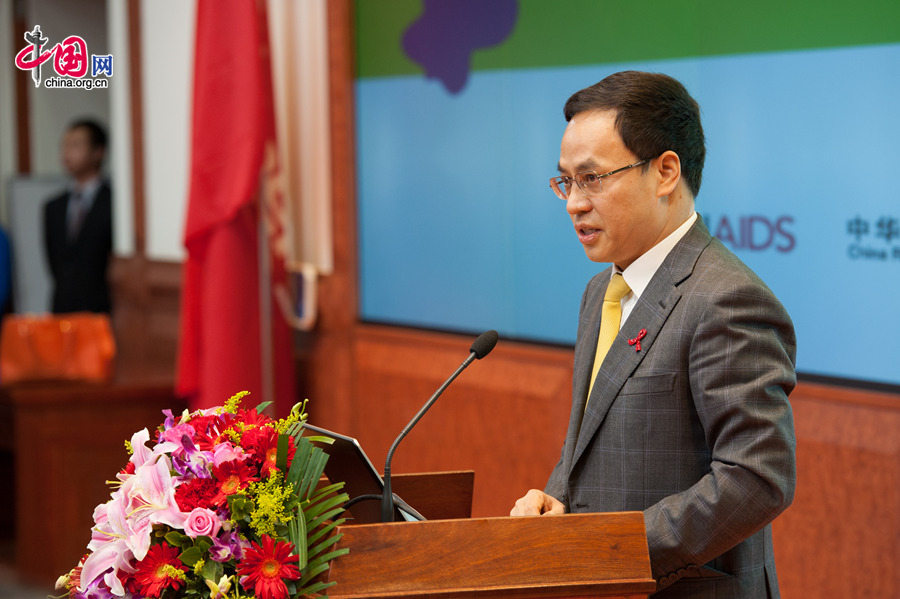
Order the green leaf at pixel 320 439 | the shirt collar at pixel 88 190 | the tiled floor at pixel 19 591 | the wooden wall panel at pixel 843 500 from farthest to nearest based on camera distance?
1. the shirt collar at pixel 88 190
2. the tiled floor at pixel 19 591
3. the wooden wall panel at pixel 843 500
4. the green leaf at pixel 320 439

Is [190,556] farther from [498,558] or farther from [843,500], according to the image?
[843,500]

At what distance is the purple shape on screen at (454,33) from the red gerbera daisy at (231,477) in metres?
2.76

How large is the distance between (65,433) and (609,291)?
3537mm

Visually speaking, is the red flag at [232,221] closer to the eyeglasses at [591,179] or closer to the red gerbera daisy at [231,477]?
the eyeglasses at [591,179]

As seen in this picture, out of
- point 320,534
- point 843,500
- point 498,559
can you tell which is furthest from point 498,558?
point 843,500

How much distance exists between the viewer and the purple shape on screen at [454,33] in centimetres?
392

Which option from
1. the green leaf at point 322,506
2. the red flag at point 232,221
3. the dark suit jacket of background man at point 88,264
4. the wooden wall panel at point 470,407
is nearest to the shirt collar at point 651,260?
the green leaf at point 322,506

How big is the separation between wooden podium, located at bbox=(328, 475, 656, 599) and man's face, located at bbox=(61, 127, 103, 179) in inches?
218

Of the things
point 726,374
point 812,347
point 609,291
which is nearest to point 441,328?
point 812,347

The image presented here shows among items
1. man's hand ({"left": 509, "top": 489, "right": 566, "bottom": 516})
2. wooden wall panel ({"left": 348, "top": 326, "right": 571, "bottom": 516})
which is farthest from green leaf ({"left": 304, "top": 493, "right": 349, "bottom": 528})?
wooden wall panel ({"left": 348, "top": 326, "right": 571, "bottom": 516})

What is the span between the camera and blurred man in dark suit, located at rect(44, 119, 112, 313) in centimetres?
622

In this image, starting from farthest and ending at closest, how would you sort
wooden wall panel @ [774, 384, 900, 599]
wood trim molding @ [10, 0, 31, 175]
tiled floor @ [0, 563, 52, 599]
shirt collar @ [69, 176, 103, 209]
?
wood trim molding @ [10, 0, 31, 175] → shirt collar @ [69, 176, 103, 209] → tiled floor @ [0, 563, 52, 599] → wooden wall panel @ [774, 384, 900, 599]

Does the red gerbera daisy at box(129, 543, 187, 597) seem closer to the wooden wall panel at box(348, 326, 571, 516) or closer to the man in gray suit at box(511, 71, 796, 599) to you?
the man in gray suit at box(511, 71, 796, 599)

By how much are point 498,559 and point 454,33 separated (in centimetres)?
303
